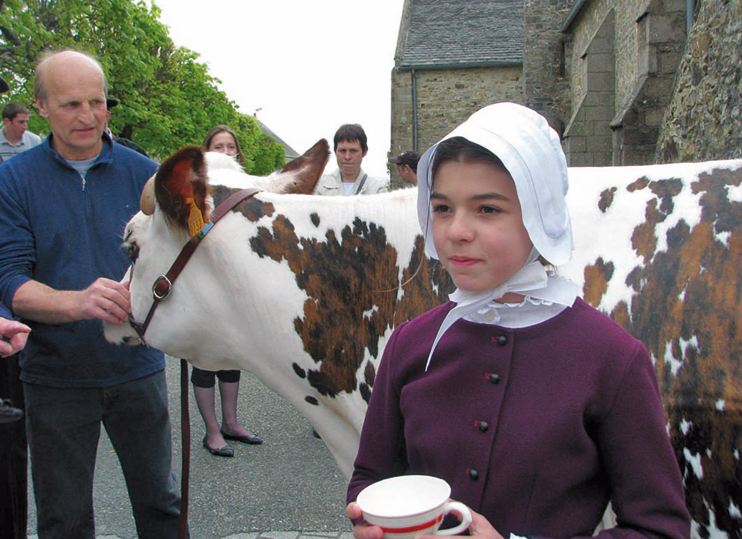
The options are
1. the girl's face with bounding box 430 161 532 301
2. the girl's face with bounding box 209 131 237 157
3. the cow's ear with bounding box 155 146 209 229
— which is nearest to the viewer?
the girl's face with bounding box 430 161 532 301

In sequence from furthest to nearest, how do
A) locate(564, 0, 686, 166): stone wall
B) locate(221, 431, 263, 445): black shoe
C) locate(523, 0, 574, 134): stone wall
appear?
1. locate(523, 0, 574, 134): stone wall
2. locate(564, 0, 686, 166): stone wall
3. locate(221, 431, 263, 445): black shoe

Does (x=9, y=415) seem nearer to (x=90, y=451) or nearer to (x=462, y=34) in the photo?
(x=90, y=451)

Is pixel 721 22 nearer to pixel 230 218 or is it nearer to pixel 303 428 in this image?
pixel 303 428

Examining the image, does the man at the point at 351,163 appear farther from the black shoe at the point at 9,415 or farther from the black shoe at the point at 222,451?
the black shoe at the point at 9,415

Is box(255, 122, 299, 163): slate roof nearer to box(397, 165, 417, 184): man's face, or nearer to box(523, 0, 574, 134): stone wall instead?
box(523, 0, 574, 134): stone wall

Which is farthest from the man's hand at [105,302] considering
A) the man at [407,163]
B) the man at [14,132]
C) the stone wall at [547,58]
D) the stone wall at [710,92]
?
the stone wall at [547,58]

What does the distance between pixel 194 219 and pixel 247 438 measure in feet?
10.6

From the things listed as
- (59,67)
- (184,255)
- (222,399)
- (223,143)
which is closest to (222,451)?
(222,399)

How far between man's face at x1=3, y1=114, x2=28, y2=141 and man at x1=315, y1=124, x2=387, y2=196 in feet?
12.0

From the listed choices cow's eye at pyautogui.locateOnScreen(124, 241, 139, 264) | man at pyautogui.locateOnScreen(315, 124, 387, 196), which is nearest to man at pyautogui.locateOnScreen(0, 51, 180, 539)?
cow's eye at pyautogui.locateOnScreen(124, 241, 139, 264)

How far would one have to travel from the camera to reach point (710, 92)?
6828mm

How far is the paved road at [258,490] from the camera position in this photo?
146 inches

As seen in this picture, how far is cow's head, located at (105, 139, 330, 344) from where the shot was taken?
2184 millimetres

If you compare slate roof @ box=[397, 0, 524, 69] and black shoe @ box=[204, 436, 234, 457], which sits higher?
slate roof @ box=[397, 0, 524, 69]
